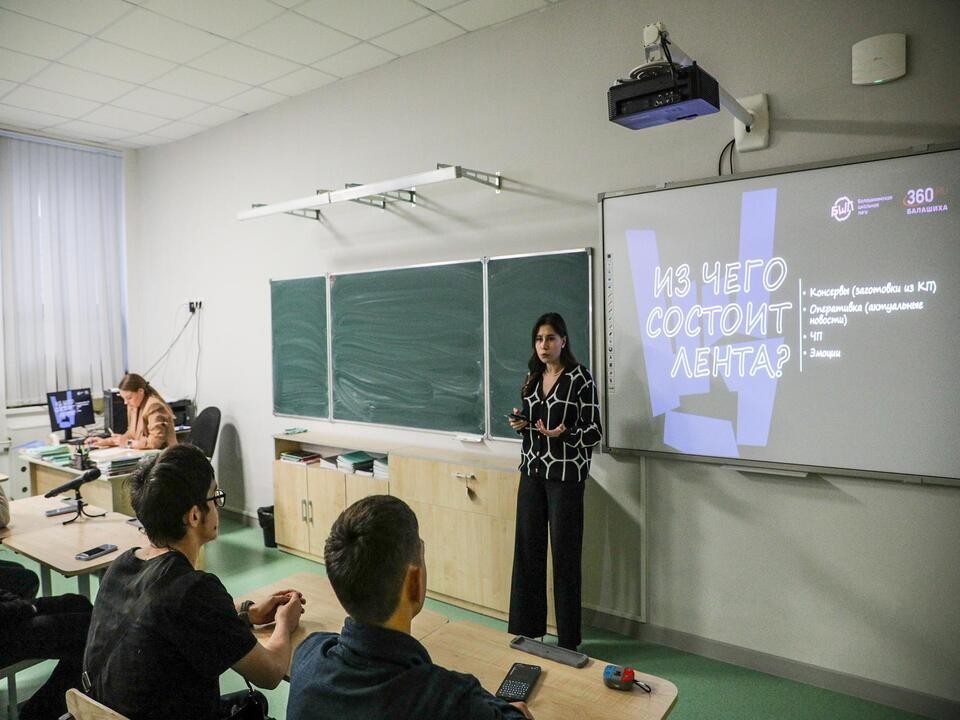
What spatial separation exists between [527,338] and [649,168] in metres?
1.16

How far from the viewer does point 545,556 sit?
3297 millimetres

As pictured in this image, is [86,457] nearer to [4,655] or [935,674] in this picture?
[4,655]

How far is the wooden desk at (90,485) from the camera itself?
4.31 meters

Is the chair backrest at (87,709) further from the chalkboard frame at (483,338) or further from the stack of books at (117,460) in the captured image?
the stack of books at (117,460)

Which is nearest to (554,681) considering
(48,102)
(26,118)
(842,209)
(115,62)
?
(842,209)

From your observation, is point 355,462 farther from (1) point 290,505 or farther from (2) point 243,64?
(2) point 243,64

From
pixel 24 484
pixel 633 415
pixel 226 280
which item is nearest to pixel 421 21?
pixel 633 415

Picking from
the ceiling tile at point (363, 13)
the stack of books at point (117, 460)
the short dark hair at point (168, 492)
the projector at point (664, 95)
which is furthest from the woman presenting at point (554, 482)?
the stack of books at point (117, 460)

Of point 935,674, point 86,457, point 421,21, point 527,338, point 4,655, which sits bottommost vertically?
point 935,674

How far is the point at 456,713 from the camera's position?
118 cm

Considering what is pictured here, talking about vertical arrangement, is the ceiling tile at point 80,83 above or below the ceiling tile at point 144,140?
below

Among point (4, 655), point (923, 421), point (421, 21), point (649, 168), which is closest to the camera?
point (4, 655)

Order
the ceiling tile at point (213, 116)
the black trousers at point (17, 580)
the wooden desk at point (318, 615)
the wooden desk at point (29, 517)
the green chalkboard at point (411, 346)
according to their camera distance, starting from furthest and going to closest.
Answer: the ceiling tile at point (213, 116) → the green chalkboard at point (411, 346) → the wooden desk at point (29, 517) → the black trousers at point (17, 580) → the wooden desk at point (318, 615)

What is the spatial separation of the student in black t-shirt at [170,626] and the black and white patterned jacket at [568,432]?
1.67 meters
